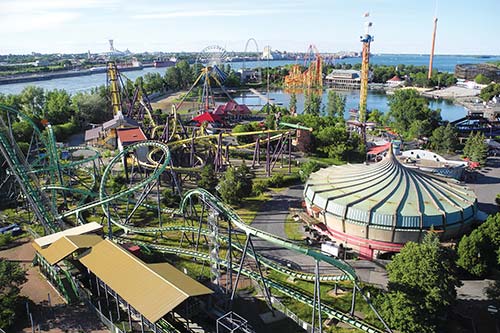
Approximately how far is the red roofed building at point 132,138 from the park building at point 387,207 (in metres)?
29.5

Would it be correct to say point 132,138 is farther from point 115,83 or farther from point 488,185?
point 488,185

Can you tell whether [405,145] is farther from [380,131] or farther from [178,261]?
[178,261]

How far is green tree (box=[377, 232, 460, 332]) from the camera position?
23812 mm

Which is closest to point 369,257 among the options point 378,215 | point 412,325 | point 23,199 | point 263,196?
point 378,215

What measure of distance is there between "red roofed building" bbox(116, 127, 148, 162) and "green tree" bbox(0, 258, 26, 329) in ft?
106


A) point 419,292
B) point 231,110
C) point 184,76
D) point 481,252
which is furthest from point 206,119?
point 184,76

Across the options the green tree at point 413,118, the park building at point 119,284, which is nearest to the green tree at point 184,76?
the green tree at point 413,118

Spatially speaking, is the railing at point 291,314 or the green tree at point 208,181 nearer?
the railing at point 291,314

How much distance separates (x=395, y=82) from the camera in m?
180

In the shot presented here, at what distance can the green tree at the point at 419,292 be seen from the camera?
938 inches

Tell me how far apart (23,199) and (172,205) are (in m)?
19.1

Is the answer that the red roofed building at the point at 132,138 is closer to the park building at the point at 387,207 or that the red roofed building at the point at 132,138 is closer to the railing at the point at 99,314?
the park building at the point at 387,207

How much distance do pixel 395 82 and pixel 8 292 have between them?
586ft

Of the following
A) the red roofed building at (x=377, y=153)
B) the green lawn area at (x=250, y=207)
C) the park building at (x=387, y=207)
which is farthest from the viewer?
the red roofed building at (x=377, y=153)
